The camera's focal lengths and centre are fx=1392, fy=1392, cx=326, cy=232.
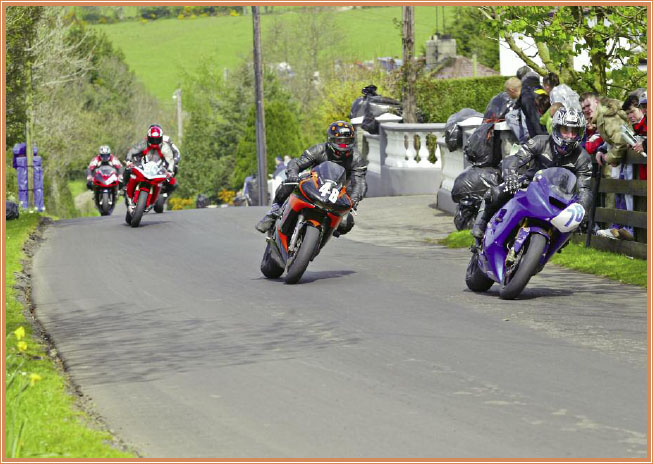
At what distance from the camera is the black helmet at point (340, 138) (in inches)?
578

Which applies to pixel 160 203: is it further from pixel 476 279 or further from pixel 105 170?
pixel 476 279

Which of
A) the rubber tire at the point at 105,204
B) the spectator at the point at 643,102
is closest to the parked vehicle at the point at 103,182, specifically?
the rubber tire at the point at 105,204

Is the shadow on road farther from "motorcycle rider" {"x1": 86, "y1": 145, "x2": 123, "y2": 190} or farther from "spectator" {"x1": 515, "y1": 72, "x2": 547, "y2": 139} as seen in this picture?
"motorcycle rider" {"x1": 86, "y1": 145, "x2": 123, "y2": 190}

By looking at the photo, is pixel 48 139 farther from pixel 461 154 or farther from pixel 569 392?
pixel 569 392

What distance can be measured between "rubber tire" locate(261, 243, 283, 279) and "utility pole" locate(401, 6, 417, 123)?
19.6 metres

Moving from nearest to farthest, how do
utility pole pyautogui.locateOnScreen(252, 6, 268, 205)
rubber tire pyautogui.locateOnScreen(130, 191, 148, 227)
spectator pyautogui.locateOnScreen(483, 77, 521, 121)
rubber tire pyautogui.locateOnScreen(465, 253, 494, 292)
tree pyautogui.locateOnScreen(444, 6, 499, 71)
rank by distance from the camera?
1. rubber tire pyautogui.locateOnScreen(465, 253, 494, 292)
2. spectator pyautogui.locateOnScreen(483, 77, 521, 121)
3. rubber tire pyautogui.locateOnScreen(130, 191, 148, 227)
4. utility pole pyautogui.locateOnScreen(252, 6, 268, 205)
5. tree pyautogui.locateOnScreen(444, 6, 499, 71)

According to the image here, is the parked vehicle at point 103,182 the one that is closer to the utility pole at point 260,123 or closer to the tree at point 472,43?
the utility pole at point 260,123

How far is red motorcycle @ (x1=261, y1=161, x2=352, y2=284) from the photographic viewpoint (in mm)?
14172

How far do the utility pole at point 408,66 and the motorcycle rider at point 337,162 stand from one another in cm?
1936

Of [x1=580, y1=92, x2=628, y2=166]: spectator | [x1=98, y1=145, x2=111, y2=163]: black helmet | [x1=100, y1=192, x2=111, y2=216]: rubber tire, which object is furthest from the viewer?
[x1=100, y1=192, x2=111, y2=216]: rubber tire

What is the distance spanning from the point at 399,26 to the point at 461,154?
40.6 feet

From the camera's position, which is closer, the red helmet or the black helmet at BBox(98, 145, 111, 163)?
the red helmet

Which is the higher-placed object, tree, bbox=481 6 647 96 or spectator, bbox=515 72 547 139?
tree, bbox=481 6 647 96

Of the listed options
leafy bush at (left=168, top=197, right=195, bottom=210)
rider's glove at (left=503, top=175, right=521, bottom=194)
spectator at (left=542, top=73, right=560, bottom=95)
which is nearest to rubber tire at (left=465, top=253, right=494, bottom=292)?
rider's glove at (left=503, top=175, right=521, bottom=194)
